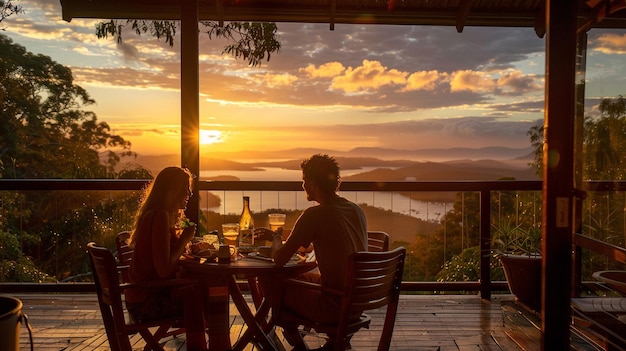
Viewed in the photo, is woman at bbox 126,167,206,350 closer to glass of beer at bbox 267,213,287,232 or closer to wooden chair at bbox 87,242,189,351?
wooden chair at bbox 87,242,189,351

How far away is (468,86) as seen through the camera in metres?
15.5

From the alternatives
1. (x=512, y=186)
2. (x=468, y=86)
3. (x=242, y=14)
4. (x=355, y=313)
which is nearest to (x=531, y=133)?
(x=468, y=86)

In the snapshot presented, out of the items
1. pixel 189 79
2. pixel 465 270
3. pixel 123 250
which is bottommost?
pixel 465 270

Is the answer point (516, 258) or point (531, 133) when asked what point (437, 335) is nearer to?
point (516, 258)

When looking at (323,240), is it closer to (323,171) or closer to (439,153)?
(323,171)

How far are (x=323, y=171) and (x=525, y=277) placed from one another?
1.83 metres

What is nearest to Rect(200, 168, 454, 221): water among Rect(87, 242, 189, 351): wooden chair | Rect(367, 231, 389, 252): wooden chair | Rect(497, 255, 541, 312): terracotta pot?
Rect(367, 231, 389, 252): wooden chair

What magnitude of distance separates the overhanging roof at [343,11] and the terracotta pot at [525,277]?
94.5 inches

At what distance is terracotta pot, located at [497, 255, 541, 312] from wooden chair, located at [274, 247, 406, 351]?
3.91ft

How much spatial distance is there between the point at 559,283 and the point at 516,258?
1869mm

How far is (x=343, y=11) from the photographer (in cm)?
549

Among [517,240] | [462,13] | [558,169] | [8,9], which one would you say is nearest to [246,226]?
[558,169]

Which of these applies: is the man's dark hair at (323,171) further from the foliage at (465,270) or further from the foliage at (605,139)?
the foliage at (465,270)

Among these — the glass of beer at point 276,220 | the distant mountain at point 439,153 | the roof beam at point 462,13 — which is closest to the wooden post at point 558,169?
the glass of beer at point 276,220
